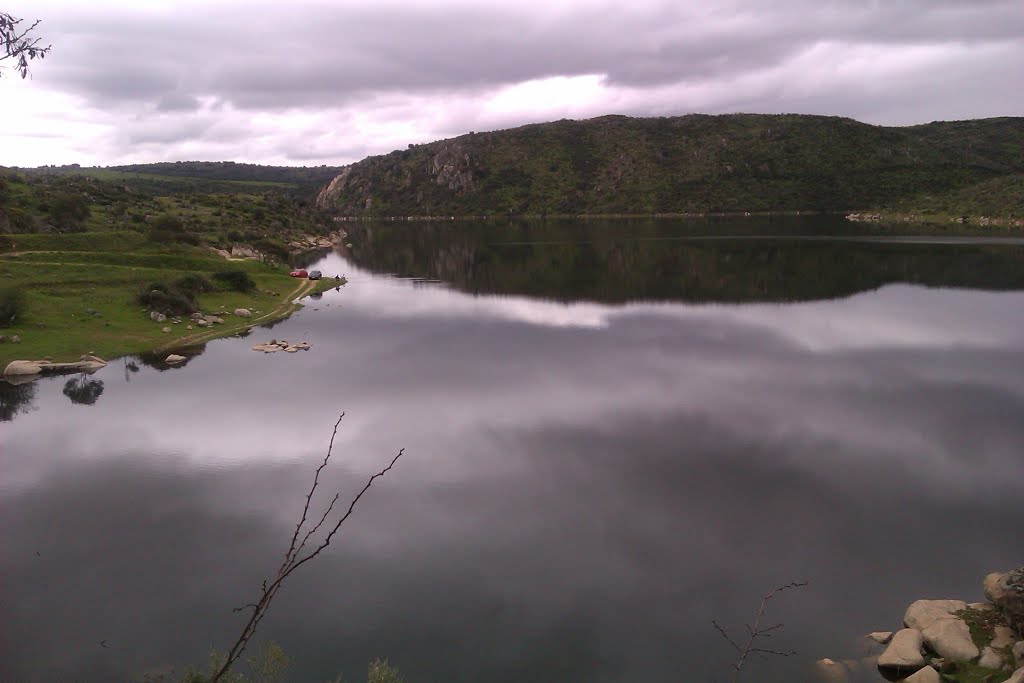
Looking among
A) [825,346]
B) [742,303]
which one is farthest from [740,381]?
[742,303]

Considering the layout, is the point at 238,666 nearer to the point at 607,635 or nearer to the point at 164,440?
the point at 607,635

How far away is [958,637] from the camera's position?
14367 millimetres

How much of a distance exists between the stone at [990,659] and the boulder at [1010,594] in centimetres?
106

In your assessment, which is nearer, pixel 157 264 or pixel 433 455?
pixel 433 455

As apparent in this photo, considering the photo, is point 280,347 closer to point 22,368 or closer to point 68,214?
point 22,368

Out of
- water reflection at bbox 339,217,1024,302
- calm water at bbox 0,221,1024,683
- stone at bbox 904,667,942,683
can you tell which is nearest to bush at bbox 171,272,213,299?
calm water at bbox 0,221,1024,683

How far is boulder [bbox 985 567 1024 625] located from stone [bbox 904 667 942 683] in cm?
255

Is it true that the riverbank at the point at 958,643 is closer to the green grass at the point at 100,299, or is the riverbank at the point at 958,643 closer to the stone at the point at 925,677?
the stone at the point at 925,677

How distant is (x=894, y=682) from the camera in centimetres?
1378

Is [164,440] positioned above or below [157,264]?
below

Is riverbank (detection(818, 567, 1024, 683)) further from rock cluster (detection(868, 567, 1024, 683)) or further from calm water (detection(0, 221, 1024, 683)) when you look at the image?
calm water (detection(0, 221, 1024, 683))

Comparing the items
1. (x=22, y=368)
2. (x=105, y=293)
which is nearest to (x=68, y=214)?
(x=105, y=293)

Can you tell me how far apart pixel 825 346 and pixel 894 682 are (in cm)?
3122

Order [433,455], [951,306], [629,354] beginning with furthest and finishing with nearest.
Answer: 1. [951,306]
2. [629,354]
3. [433,455]
